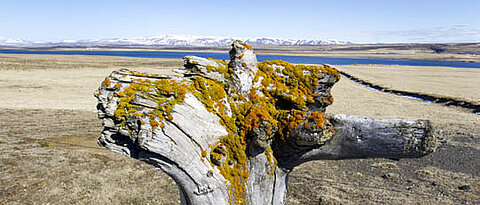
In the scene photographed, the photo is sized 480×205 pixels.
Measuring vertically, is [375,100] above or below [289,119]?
below

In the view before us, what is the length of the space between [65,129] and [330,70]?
16724mm

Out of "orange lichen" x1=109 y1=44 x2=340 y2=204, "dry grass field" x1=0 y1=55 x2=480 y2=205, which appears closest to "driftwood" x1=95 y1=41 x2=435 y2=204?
"orange lichen" x1=109 y1=44 x2=340 y2=204

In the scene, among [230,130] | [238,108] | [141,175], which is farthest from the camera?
[141,175]

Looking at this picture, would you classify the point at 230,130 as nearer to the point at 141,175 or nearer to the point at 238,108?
the point at 238,108

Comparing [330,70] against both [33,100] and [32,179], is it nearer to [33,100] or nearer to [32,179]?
[32,179]

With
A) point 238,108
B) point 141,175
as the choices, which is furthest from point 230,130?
point 141,175

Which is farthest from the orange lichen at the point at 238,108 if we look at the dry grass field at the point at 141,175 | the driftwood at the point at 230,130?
the dry grass field at the point at 141,175

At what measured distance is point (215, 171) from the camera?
4.03m

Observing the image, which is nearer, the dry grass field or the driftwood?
the driftwood

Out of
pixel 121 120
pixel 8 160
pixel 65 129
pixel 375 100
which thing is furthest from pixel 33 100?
pixel 375 100

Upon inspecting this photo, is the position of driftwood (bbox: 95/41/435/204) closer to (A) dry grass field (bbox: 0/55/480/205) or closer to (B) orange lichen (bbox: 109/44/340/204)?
(B) orange lichen (bbox: 109/44/340/204)

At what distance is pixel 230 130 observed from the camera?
4.18 metres

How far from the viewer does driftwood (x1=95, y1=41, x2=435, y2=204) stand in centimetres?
382

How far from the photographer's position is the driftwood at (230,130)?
12.5ft
